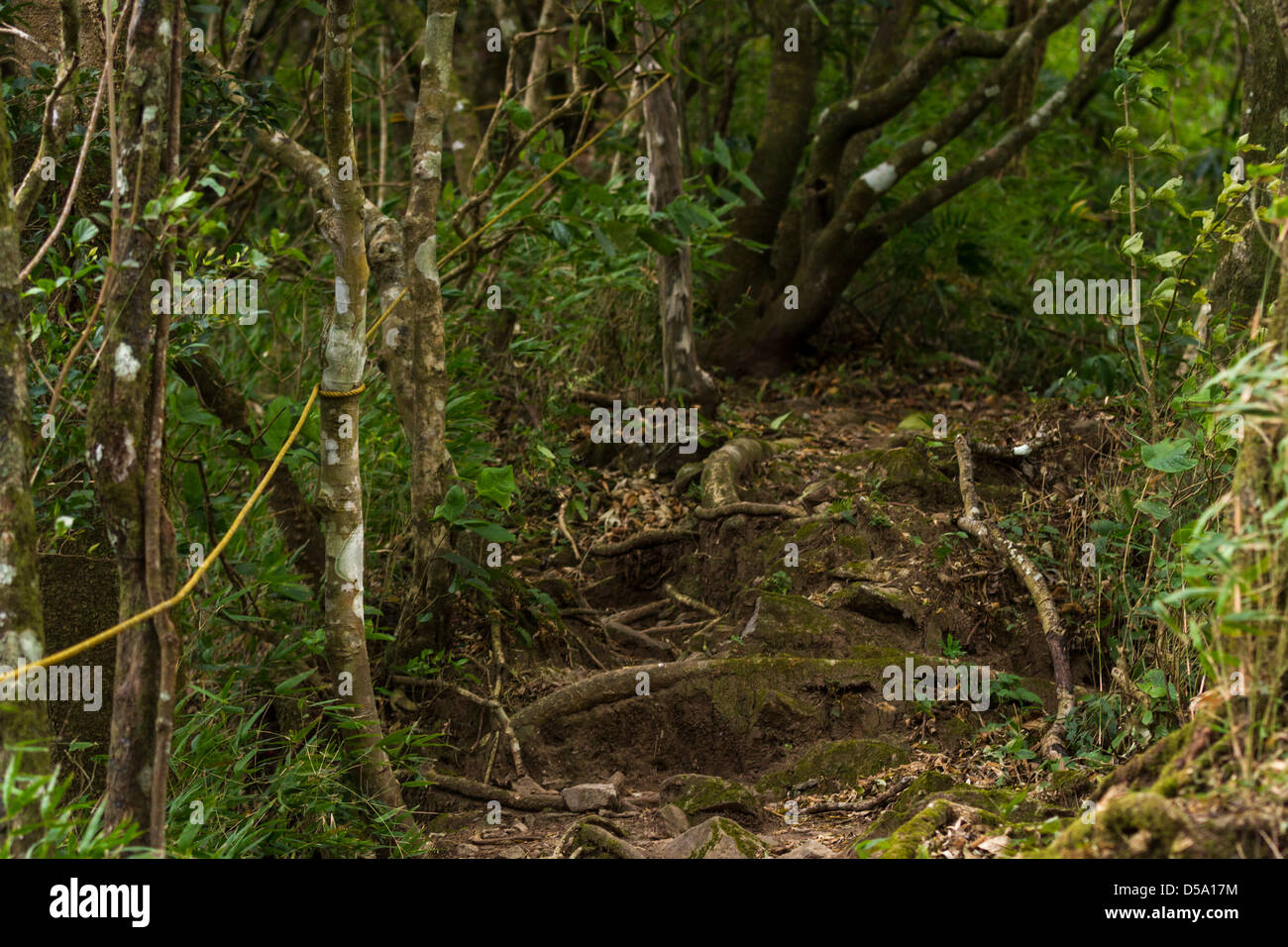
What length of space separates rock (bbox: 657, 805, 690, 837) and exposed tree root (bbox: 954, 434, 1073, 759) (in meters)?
1.02

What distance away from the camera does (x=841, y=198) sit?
630cm

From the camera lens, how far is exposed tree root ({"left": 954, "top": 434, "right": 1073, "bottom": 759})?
324cm

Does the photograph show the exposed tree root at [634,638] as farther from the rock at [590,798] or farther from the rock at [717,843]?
the rock at [717,843]

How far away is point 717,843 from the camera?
2838 millimetres

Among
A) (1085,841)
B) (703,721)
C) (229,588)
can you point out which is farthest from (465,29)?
(1085,841)

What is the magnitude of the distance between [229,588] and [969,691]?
2423 mm

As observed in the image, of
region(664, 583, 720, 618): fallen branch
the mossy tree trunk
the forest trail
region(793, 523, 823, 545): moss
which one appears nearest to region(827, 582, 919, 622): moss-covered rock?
the forest trail

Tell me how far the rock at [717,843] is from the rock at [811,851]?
75mm

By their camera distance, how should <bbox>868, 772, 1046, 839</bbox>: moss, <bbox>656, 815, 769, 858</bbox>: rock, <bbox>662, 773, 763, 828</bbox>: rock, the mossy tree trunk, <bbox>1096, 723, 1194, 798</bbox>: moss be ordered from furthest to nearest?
the mossy tree trunk < <bbox>662, 773, 763, 828</bbox>: rock < <bbox>656, 815, 769, 858</bbox>: rock < <bbox>868, 772, 1046, 839</bbox>: moss < <bbox>1096, 723, 1194, 798</bbox>: moss

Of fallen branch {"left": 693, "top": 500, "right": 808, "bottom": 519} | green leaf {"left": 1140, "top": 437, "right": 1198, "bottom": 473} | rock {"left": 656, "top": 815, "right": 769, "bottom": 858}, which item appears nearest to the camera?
rock {"left": 656, "top": 815, "right": 769, "bottom": 858}

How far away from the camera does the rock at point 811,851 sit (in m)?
2.83

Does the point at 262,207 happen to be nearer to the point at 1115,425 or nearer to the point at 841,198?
the point at 841,198

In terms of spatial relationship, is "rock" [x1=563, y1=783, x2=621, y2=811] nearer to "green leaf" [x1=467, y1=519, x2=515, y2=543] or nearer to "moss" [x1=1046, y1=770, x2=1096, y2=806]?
"green leaf" [x1=467, y1=519, x2=515, y2=543]

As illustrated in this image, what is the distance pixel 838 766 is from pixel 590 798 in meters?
0.75
